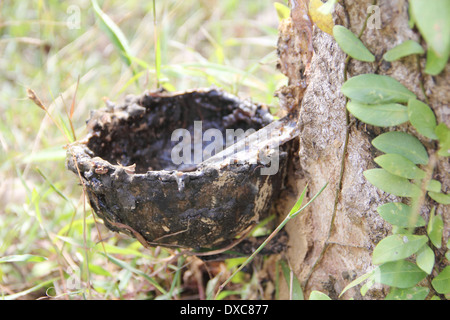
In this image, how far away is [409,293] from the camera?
2.77 ft

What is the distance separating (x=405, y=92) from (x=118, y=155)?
91 cm

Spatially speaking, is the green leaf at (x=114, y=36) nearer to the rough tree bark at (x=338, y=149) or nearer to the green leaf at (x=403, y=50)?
the rough tree bark at (x=338, y=149)

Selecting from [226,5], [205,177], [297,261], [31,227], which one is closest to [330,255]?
[297,261]

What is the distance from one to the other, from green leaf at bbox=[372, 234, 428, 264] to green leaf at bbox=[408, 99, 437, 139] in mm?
212

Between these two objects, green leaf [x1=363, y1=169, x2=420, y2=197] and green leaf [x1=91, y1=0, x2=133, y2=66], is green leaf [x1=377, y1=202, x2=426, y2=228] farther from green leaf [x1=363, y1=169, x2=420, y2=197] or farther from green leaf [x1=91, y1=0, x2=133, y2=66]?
green leaf [x1=91, y1=0, x2=133, y2=66]

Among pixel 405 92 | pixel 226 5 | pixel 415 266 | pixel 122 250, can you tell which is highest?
pixel 226 5

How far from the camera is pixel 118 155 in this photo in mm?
1327

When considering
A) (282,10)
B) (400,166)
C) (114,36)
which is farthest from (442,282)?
(114,36)

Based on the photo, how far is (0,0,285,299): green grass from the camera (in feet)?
4.41

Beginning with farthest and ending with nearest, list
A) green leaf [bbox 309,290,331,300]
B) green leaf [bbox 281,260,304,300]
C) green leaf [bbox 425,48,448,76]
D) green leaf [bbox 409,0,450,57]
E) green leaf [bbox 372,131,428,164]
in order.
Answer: green leaf [bbox 281,260,304,300] → green leaf [bbox 309,290,331,300] → green leaf [bbox 372,131,428,164] → green leaf [bbox 425,48,448,76] → green leaf [bbox 409,0,450,57]

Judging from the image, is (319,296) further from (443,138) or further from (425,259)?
(443,138)

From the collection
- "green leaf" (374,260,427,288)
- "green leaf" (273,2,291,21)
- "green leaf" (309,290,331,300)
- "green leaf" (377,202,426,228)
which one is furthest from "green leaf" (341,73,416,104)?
"green leaf" (273,2,291,21)

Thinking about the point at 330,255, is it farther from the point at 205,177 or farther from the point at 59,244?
the point at 59,244

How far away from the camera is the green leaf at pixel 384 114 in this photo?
726 mm
